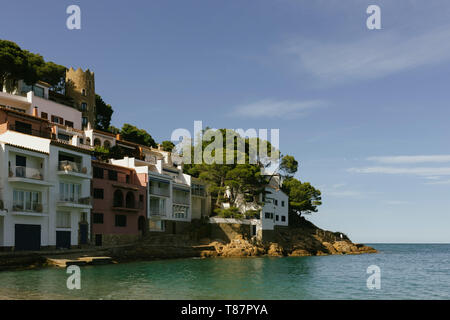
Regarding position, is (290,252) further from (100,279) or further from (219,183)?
(100,279)

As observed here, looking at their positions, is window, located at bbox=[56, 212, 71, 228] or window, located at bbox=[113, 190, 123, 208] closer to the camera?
window, located at bbox=[56, 212, 71, 228]

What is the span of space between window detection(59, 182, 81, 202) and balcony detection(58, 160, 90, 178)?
5.10 feet

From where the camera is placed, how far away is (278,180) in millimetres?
97062

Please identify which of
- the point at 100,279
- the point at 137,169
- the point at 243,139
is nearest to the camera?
the point at 100,279

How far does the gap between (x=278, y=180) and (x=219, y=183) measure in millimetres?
23658

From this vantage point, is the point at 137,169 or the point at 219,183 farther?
the point at 219,183

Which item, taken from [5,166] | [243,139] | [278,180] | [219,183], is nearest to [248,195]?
[219,183]

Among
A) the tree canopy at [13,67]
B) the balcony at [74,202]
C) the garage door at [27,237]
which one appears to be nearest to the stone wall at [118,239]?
the balcony at [74,202]

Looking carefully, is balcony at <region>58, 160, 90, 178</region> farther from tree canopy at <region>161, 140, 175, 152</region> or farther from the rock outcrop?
tree canopy at <region>161, 140, 175, 152</region>

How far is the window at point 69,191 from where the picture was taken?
157 ft

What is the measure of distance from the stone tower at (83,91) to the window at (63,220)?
103 feet

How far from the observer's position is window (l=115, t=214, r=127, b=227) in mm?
56969

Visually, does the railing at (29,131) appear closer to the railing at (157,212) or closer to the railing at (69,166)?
the railing at (69,166)

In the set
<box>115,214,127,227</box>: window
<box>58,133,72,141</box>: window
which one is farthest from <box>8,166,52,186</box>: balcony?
<box>58,133,72,141</box>: window
